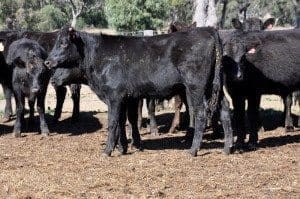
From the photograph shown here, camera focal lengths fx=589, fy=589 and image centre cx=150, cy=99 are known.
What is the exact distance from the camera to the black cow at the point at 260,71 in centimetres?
921

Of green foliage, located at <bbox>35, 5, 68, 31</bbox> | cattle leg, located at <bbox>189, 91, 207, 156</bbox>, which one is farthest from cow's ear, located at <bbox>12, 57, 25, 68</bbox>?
green foliage, located at <bbox>35, 5, 68, 31</bbox>

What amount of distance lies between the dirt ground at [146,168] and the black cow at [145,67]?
1.76 feet

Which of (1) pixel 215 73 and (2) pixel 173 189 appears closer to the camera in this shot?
(2) pixel 173 189

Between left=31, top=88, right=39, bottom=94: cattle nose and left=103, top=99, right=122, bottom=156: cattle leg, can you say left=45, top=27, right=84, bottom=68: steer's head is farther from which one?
left=31, top=88, right=39, bottom=94: cattle nose

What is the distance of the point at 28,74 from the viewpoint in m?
10.5

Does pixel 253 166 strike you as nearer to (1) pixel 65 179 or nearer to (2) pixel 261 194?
(2) pixel 261 194

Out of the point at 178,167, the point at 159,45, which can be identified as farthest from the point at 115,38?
the point at 178,167

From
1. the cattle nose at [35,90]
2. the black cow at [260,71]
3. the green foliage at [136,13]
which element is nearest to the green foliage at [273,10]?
the green foliage at [136,13]

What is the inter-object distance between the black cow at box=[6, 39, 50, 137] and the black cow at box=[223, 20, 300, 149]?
3.36m

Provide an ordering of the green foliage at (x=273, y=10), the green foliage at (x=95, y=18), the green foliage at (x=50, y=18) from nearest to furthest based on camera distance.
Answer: the green foliage at (x=50, y=18) → the green foliage at (x=95, y=18) → the green foliage at (x=273, y=10)

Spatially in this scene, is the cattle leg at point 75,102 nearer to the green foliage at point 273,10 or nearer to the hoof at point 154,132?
the hoof at point 154,132

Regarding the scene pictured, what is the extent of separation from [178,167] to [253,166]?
996mm

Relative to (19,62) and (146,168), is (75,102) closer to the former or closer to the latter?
(19,62)

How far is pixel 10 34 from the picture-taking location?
40.8 feet
